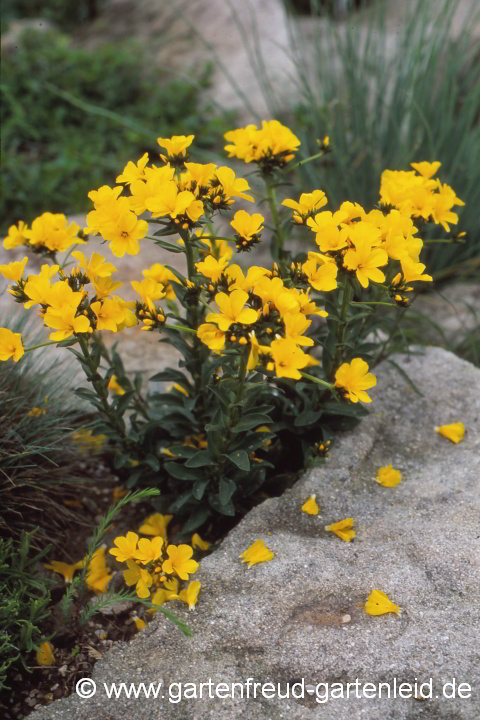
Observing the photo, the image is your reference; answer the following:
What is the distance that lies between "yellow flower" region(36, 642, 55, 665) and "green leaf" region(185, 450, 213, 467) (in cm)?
63

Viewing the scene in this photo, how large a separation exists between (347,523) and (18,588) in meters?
0.95

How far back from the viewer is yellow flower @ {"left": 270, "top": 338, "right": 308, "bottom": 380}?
62.2 inches

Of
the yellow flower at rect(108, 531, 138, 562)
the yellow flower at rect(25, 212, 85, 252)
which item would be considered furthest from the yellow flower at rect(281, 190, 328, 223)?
the yellow flower at rect(108, 531, 138, 562)

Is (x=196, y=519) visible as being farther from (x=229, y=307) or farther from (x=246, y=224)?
(x=246, y=224)

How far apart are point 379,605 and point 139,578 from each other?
0.66 meters

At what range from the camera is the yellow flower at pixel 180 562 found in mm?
1846

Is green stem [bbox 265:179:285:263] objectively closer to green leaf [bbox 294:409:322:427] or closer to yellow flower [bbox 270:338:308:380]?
green leaf [bbox 294:409:322:427]

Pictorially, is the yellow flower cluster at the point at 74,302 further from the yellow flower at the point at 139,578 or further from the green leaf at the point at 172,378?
the yellow flower at the point at 139,578

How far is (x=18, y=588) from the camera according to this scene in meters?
1.93

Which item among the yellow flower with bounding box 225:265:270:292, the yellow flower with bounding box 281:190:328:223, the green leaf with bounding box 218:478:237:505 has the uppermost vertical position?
the yellow flower with bounding box 281:190:328:223

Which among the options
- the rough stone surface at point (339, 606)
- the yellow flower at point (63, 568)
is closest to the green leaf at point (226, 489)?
the rough stone surface at point (339, 606)

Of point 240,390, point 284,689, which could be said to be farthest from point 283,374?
point 284,689

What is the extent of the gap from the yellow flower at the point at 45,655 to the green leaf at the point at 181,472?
585 mm

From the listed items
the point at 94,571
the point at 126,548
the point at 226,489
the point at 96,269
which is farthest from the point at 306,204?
the point at 94,571
